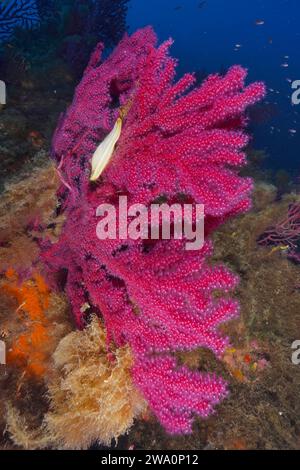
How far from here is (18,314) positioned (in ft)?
10.1

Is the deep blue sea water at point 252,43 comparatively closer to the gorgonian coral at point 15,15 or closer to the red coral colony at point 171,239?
the gorgonian coral at point 15,15

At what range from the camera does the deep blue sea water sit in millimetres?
18266

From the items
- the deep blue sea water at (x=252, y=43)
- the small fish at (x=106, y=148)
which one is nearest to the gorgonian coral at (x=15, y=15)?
the deep blue sea water at (x=252, y=43)

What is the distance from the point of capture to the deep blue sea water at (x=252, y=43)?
59.9 feet

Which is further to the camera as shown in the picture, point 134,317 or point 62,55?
point 62,55

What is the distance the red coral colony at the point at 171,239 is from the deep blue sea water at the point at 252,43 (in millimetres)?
8027

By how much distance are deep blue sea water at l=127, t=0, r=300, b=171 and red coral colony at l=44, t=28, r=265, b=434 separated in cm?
803

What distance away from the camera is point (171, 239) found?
2.40m

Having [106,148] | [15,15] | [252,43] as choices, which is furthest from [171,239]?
[252,43]

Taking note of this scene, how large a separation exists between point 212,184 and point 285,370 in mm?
2176

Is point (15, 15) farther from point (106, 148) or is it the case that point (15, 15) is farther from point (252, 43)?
point (252, 43)

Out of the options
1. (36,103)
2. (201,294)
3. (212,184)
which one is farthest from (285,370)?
(36,103)
